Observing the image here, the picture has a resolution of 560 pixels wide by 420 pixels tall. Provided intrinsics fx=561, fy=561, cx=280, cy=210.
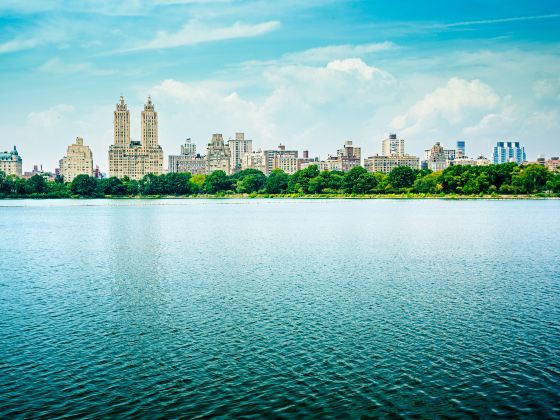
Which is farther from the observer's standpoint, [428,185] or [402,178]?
[402,178]

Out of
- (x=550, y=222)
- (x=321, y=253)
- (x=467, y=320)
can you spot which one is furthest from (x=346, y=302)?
(x=550, y=222)

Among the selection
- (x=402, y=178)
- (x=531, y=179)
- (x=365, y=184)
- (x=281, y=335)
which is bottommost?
(x=281, y=335)

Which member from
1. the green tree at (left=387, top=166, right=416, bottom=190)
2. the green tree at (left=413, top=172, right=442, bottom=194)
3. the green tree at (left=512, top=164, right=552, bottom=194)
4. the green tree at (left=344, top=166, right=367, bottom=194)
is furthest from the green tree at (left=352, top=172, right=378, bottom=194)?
the green tree at (left=512, top=164, right=552, bottom=194)

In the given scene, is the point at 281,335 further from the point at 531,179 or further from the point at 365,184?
the point at 365,184

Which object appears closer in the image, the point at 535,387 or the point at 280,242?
the point at 535,387

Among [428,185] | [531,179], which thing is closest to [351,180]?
[428,185]

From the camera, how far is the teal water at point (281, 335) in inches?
599

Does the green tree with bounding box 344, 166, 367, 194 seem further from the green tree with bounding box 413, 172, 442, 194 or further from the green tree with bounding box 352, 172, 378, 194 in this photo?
A: the green tree with bounding box 413, 172, 442, 194

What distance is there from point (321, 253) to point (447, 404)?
28924 millimetres

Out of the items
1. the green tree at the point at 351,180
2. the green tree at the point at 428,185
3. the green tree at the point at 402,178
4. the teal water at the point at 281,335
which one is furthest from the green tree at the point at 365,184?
the teal water at the point at 281,335

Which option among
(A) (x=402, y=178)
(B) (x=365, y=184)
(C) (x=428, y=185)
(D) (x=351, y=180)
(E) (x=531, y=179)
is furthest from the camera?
(D) (x=351, y=180)

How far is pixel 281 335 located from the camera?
20.7 m

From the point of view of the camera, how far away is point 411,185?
185625mm

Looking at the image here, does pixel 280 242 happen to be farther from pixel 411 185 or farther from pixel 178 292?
pixel 411 185
